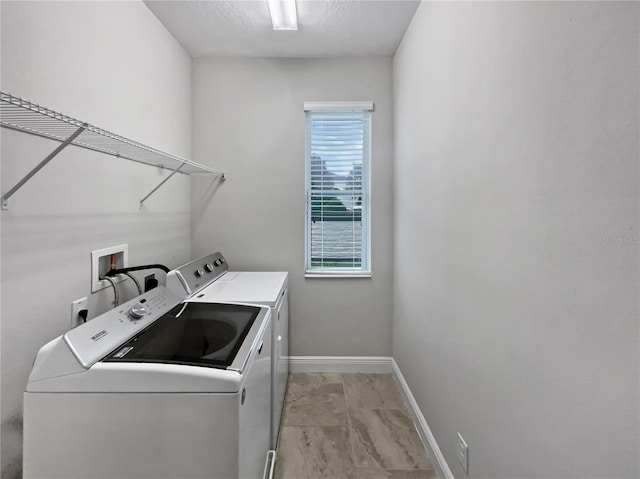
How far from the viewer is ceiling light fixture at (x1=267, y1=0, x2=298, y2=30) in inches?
70.3

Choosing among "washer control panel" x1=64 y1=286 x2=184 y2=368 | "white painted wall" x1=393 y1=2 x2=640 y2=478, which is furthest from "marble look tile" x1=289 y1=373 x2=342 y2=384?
"washer control panel" x1=64 y1=286 x2=184 y2=368

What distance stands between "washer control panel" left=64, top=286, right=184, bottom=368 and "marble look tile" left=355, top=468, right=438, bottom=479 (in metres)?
1.39

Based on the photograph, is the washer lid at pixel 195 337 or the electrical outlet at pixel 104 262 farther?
the electrical outlet at pixel 104 262

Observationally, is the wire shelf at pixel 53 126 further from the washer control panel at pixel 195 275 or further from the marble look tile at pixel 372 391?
the marble look tile at pixel 372 391

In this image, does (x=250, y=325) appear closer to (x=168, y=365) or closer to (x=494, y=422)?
(x=168, y=365)

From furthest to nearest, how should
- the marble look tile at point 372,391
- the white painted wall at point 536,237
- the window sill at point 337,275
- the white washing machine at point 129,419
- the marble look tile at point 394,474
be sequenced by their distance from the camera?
the window sill at point 337,275
the marble look tile at point 372,391
the marble look tile at point 394,474
the white washing machine at point 129,419
the white painted wall at point 536,237

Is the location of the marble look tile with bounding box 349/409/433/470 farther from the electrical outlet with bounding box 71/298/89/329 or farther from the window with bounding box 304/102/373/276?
the electrical outlet with bounding box 71/298/89/329

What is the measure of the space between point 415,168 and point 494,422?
1.48 meters

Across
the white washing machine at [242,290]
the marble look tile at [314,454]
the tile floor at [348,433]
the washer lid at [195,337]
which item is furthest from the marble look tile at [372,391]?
the washer lid at [195,337]

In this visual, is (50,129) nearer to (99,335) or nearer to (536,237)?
(99,335)

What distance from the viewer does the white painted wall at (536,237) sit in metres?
0.63

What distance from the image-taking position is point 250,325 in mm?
1346

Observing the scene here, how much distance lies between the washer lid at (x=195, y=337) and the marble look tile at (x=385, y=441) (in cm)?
110

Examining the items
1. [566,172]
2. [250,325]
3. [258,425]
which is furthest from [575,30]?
[258,425]
